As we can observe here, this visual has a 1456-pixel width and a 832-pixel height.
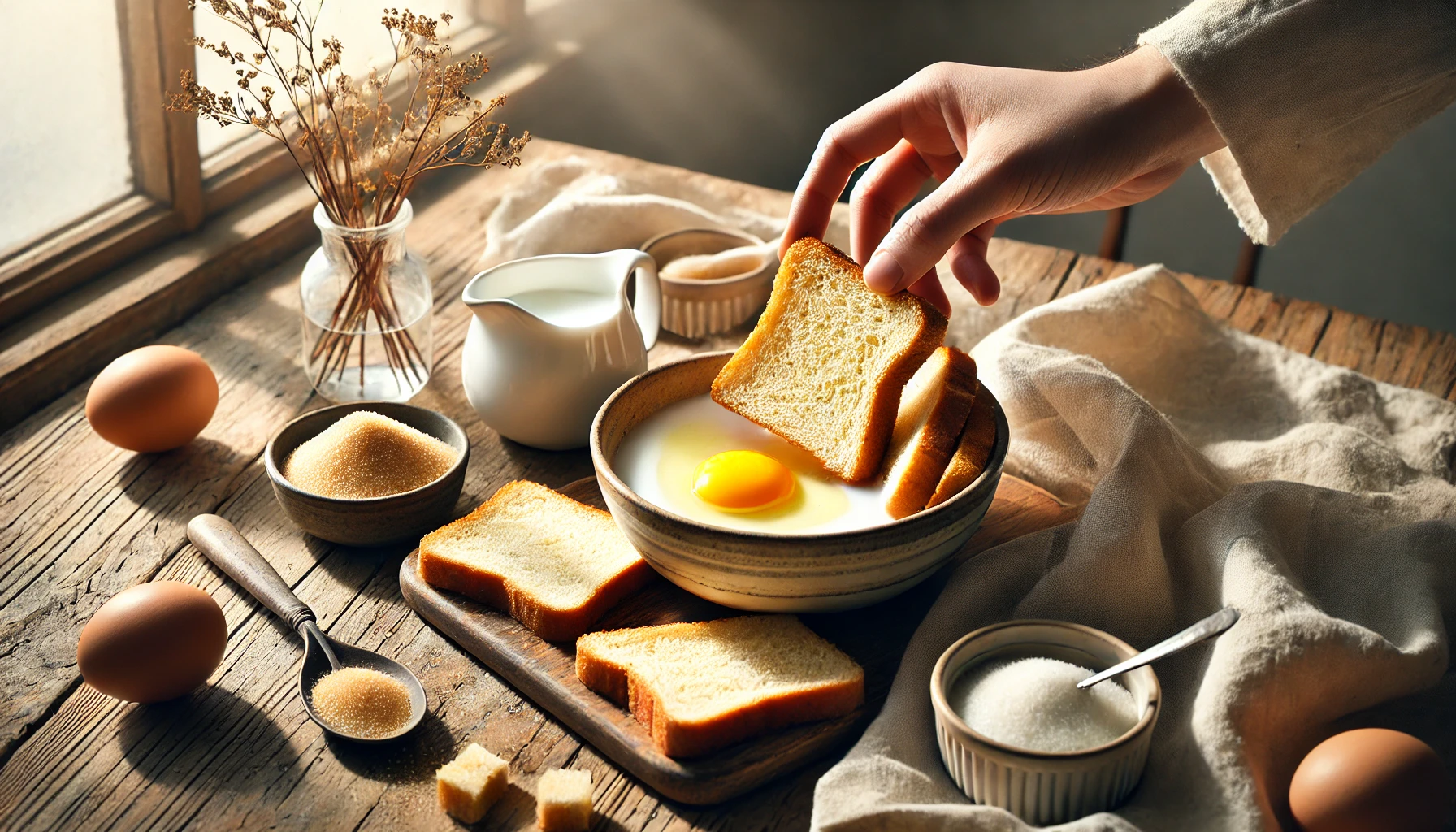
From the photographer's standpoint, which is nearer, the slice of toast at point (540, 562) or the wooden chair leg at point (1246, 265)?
the slice of toast at point (540, 562)

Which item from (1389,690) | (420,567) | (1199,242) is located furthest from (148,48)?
(1199,242)

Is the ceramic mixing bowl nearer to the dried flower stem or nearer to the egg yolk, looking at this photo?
the egg yolk

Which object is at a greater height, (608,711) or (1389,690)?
(1389,690)

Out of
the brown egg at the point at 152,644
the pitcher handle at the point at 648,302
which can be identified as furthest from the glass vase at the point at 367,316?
the brown egg at the point at 152,644

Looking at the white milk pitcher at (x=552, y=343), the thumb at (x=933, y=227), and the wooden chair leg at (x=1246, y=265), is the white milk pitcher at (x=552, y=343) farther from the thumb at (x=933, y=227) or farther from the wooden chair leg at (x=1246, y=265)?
the wooden chair leg at (x=1246, y=265)

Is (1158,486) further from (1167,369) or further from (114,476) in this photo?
(114,476)

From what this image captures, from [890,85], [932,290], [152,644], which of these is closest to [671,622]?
[152,644]

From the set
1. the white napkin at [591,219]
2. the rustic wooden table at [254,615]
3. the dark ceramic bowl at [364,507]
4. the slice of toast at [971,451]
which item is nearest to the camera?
the rustic wooden table at [254,615]
